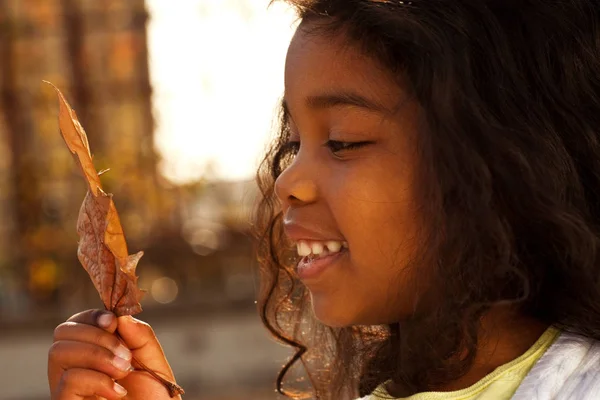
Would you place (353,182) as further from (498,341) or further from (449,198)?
(498,341)

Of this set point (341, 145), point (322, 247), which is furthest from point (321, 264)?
point (341, 145)

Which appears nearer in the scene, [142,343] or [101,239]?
[101,239]

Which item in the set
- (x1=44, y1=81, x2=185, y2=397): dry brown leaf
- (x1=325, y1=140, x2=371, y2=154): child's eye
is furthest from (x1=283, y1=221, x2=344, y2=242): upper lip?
(x1=44, y1=81, x2=185, y2=397): dry brown leaf

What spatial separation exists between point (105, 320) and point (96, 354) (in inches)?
1.8

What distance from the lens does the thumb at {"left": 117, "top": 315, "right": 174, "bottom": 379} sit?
1.48 m

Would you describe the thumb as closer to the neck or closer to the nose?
the nose

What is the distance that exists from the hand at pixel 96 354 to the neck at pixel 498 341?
403 millimetres

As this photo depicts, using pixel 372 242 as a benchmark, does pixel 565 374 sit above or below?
below

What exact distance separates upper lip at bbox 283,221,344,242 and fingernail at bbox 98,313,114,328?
0.87ft

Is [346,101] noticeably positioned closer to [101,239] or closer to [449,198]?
[449,198]

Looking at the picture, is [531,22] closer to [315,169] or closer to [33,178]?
[315,169]

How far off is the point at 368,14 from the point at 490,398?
0.53 metres

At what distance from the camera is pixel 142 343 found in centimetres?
150

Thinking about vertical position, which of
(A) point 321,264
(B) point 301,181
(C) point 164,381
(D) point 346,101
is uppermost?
(D) point 346,101
